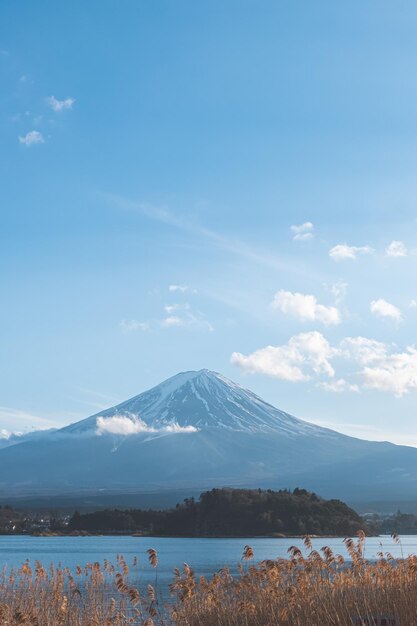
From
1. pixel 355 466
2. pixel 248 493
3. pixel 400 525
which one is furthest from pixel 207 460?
pixel 248 493

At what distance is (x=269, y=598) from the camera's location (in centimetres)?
841

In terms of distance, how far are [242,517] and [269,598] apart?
62602 millimetres

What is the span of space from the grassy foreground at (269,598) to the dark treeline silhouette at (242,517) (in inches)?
2191

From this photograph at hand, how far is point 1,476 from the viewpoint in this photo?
19262 cm

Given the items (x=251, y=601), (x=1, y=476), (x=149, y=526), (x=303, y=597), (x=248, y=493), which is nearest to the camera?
(x=303, y=597)

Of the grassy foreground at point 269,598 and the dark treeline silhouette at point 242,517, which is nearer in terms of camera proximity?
the grassy foreground at point 269,598

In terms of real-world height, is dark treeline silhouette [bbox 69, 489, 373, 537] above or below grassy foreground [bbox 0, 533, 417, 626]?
above

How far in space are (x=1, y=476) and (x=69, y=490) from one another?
33.9 m

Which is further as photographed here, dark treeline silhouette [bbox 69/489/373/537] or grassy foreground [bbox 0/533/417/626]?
dark treeline silhouette [bbox 69/489/373/537]

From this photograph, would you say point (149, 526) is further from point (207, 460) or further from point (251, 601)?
point (207, 460)

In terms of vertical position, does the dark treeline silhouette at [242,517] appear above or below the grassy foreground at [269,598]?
above

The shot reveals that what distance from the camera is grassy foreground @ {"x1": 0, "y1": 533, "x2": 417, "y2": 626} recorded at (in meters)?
7.51

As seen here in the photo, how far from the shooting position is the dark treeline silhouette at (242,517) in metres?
64.9

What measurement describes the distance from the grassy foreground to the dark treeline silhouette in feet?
183
